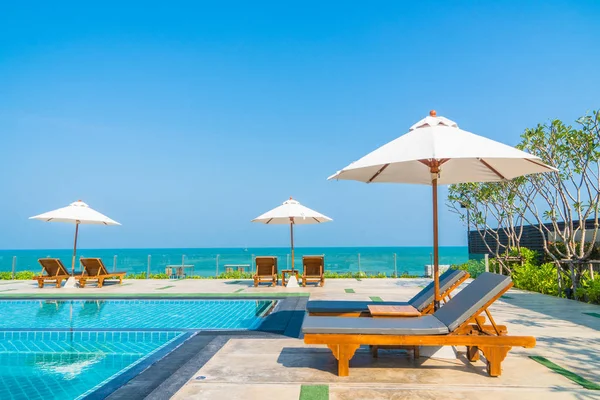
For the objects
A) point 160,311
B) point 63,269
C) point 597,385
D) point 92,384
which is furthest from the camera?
point 63,269

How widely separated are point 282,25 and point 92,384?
61.7 ft

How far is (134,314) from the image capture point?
294 inches

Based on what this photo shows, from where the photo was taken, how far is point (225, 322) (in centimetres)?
657

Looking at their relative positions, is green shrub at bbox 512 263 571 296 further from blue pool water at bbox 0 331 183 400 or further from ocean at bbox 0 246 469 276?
blue pool water at bbox 0 331 183 400

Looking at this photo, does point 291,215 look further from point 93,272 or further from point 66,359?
point 66,359

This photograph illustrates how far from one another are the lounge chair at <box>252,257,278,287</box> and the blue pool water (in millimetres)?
5360

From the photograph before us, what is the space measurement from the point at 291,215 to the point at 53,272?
6917 mm

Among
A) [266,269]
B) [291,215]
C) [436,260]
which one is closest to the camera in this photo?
[436,260]

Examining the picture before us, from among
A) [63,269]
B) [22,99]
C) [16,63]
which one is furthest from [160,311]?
[22,99]

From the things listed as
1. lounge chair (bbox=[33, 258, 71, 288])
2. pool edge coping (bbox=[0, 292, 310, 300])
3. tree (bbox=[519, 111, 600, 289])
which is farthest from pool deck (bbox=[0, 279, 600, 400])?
lounge chair (bbox=[33, 258, 71, 288])

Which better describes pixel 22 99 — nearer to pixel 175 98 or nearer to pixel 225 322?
pixel 175 98

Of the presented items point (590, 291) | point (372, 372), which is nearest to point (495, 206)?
point (590, 291)

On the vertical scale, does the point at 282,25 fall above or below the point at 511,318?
above

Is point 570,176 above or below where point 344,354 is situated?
above
